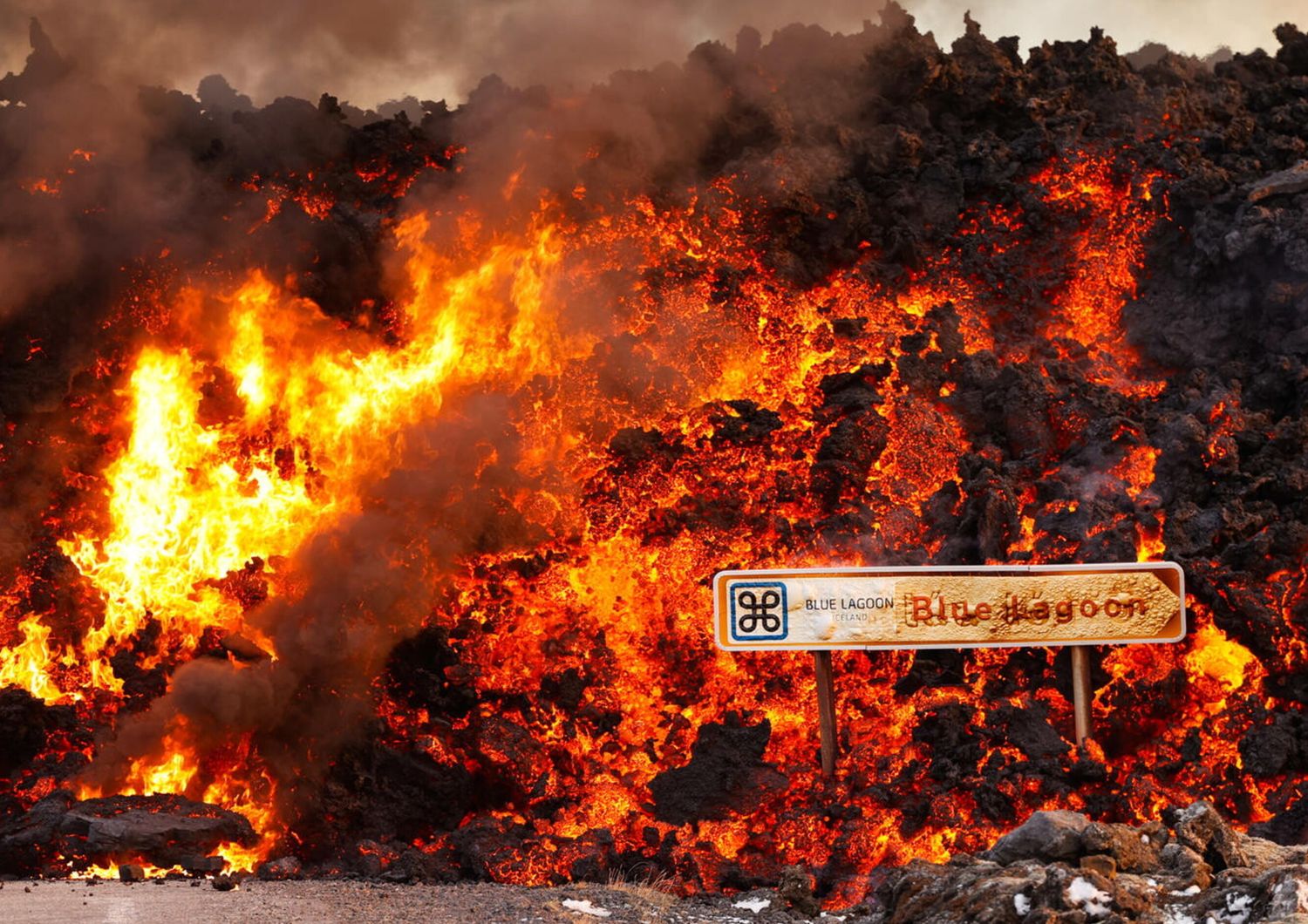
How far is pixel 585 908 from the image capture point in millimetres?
11945

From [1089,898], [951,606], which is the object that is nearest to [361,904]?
[1089,898]

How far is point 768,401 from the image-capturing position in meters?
18.0

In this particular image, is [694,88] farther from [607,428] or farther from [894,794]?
[894,794]

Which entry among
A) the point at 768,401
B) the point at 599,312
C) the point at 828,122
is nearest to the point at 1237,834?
the point at 768,401

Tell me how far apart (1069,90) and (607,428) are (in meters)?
8.33

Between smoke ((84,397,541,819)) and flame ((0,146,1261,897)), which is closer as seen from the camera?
flame ((0,146,1261,897))

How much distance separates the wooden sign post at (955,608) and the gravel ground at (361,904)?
2513 mm

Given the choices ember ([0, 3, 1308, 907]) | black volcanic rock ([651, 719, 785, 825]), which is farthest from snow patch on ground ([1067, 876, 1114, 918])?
black volcanic rock ([651, 719, 785, 825])

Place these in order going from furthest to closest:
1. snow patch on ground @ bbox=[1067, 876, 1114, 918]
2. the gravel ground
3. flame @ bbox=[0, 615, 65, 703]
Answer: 1. flame @ bbox=[0, 615, 65, 703]
2. the gravel ground
3. snow patch on ground @ bbox=[1067, 876, 1114, 918]

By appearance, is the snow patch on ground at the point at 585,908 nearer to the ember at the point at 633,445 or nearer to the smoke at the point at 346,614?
the ember at the point at 633,445

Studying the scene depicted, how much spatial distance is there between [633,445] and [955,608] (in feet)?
14.7

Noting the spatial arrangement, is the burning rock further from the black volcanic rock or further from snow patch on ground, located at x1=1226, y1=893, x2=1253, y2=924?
snow patch on ground, located at x1=1226, y1=893, x2=1253, y2=924

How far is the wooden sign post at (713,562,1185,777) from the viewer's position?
46.7ft

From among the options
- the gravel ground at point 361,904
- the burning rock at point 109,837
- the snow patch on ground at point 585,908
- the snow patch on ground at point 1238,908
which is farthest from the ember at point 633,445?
the snow patch on ground at point 1238,908
